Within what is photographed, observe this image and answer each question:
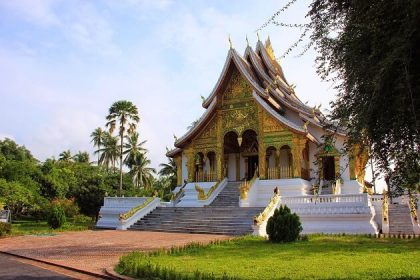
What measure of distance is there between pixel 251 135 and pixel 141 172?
3150cm

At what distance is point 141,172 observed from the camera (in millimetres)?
54750

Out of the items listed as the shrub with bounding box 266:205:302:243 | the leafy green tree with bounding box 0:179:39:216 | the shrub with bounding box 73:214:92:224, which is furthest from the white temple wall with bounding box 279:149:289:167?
the leafy green tree with bounding box 0:179:39:216

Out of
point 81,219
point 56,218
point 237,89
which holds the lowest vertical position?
point 81,219

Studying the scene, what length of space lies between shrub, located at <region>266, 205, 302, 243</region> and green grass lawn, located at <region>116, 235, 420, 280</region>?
0.38 m

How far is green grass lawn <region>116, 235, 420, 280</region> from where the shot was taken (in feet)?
22.9

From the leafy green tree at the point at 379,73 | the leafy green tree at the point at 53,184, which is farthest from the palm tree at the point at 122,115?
the leafy green tree at the point at 379,73

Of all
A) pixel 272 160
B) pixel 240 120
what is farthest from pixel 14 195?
pixel 272 160

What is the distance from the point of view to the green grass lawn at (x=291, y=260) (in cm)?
698

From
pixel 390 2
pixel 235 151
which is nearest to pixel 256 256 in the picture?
pixel 390 2

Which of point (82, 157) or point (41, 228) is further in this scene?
point (82, 157)

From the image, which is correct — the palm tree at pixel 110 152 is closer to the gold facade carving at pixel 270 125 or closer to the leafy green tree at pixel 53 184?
the leafy green tree at pixel 53 184

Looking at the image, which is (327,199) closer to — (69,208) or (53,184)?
(69,208)

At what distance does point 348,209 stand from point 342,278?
30.5 ft

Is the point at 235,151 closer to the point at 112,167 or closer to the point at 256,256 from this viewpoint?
the point at 256,256
